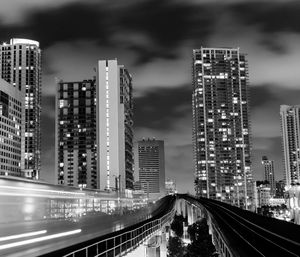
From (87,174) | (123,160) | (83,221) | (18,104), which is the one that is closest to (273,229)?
Answer: (83,221)

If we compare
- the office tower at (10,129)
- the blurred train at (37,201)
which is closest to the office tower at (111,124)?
the office tower at (10,129)

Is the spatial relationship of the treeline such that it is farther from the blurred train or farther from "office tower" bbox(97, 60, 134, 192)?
"office tower" bbox(97, 60, 134, 192)

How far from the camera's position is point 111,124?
163 metres

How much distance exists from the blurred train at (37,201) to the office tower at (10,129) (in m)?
115

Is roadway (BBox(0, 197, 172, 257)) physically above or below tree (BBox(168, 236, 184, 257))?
above

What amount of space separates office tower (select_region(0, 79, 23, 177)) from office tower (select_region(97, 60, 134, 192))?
88.5 feet

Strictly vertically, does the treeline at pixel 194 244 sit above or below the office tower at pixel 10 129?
below

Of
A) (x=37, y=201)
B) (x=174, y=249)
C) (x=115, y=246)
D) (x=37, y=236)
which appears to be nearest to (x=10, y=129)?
(x=174, y=249)

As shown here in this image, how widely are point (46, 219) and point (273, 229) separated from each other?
2875 cm

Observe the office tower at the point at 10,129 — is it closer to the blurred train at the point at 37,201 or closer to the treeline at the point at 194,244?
the treeline at the point at 194,244

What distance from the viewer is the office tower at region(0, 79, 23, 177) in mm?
147625

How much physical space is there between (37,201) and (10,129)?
136 metres

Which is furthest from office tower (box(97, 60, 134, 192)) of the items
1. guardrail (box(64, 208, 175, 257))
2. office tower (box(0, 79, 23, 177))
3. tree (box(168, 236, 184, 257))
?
guardrail (box(64, 208, 175, 257))

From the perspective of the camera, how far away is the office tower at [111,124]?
158m
